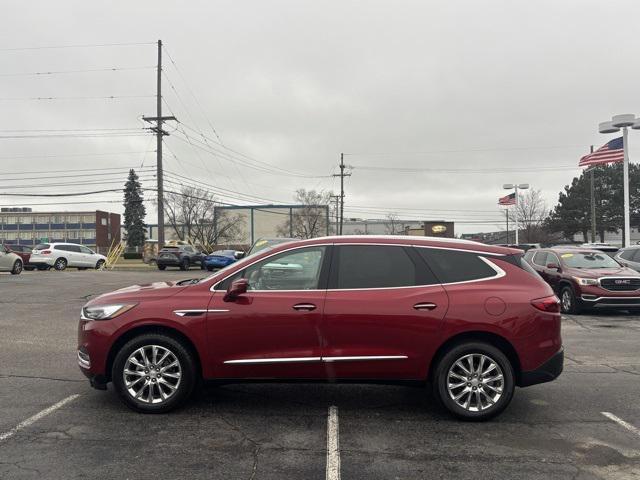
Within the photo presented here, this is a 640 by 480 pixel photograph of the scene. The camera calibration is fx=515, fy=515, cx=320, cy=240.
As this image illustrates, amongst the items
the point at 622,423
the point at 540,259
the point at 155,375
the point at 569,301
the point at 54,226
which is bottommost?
the point at 622,423

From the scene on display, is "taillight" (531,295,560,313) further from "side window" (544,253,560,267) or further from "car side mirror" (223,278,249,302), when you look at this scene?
"side window" (544,253,560,267)

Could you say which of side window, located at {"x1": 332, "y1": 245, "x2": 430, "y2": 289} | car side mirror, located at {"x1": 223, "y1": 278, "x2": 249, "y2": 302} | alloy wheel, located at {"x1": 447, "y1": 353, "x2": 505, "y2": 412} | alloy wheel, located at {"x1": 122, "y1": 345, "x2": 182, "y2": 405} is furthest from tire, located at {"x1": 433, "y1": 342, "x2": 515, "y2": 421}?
alloy wheel, located at {"x1": 122, "y1": 345, "x2": 182, "y2": 405}

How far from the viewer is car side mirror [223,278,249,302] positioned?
4.73 meters

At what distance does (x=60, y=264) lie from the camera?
2967cm

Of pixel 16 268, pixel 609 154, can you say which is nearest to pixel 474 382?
pixel 16 268

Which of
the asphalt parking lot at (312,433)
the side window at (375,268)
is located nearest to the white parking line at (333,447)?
the asphalt parking lot at (312,433)

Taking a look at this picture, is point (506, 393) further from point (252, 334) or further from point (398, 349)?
point (252, 334)

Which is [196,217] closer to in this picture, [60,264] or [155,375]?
[60,264]

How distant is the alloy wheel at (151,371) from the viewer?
4824 mm

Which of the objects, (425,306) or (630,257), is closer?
(425,306)

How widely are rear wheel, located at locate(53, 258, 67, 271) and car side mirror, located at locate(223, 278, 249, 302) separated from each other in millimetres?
28363

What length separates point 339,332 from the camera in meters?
4.72

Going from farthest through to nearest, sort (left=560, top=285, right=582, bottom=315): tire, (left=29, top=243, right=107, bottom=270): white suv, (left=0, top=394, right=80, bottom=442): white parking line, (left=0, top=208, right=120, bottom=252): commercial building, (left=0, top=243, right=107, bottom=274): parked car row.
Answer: (left=0, top=208, right=120, bottom=252): commercial building → (left=29, top=243, right=107, bottom=270): white suv → (left=0, top=243, right=107, bottom=274): parked car row → (left=560, top=285, right=582, bottom=315): tire → (left=0, top=394, right=80, bottom=442): white parking line

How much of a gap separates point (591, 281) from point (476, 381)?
8471 millimetres
